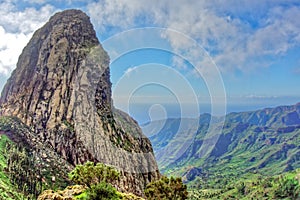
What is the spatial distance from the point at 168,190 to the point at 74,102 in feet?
308

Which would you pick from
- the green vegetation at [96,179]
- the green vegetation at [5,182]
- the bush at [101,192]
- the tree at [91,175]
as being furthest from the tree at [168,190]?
the green vegetation at [5,182]

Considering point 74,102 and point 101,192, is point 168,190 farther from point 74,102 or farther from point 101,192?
point 74,102

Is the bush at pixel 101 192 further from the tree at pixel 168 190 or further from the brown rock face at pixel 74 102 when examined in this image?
the brown rock face at pixel 74 102

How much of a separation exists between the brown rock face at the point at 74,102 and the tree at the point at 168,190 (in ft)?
201

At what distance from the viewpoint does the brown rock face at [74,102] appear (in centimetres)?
13062

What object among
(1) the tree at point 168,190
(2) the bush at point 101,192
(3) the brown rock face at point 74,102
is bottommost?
(2) the bush at point 101,192

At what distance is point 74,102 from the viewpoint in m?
141

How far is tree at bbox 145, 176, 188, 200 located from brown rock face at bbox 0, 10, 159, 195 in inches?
2412

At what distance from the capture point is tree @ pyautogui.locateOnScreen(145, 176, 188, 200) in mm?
54375

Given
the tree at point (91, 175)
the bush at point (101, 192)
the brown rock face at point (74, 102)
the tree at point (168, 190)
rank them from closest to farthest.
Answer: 1. the bush at point (101, 192)
2. the tree at point (91, 175)
3. the tree at point (168, 190)
4. the brown rock face at point (74, 102)

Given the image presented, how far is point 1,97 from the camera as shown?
163750mm

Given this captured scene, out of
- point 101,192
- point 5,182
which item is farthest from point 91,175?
point 5,182

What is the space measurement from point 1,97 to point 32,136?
164 ft

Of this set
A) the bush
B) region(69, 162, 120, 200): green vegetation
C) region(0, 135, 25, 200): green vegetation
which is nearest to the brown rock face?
region(0, 135, 25, 200): green vegetation
